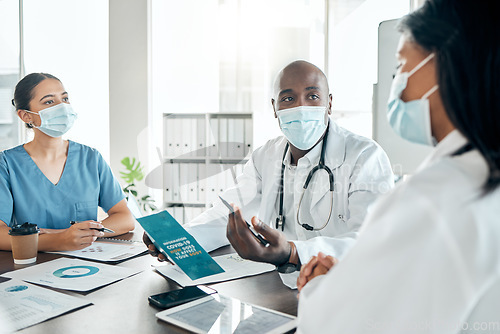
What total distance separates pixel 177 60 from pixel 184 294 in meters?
3.47

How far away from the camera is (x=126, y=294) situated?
1.05 metres

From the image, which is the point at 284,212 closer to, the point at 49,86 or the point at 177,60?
the point at 49,86

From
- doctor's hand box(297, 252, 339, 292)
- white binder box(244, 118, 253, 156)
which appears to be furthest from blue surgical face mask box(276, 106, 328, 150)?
white binder box(244, 118, 253, 156)

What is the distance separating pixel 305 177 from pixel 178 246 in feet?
2.37

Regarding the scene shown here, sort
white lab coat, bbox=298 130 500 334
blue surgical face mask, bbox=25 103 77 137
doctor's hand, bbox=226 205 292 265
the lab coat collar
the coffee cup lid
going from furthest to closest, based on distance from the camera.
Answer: blue surgical face mask, bbox=25 103 77 137 < the coffee cup lid < doctor's hand, bbox=226 205 292 265 < the lab coat collar < white lab coat, bbox=298 130 500 334

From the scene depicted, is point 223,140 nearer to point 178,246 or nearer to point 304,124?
point 304,124

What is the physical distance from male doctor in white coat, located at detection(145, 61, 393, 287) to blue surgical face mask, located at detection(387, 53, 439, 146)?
573 millimetres

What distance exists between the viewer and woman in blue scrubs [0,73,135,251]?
5.81ft

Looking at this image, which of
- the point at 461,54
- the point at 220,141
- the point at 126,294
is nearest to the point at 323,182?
the point at 126,294

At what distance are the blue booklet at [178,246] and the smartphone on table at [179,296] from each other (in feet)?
0.24

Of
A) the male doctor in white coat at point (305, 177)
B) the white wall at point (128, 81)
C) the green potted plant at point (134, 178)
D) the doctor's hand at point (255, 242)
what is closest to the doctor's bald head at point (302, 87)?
the male doctor in white coat at point (305, 177)

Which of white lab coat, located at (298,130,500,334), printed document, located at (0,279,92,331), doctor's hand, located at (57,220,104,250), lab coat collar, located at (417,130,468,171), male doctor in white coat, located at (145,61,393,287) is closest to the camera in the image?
white lab coat, located at (298,130,500,334)

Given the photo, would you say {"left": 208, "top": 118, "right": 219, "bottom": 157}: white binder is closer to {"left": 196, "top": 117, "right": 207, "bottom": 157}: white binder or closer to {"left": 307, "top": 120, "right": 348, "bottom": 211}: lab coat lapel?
{"left": 196, "top": 117, "right": 207, "bottom": 157}: white binder

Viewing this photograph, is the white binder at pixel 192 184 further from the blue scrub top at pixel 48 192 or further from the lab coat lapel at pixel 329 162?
the lab coat lapel at pixel 329 162
